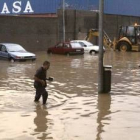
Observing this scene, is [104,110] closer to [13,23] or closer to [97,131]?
[97,131]

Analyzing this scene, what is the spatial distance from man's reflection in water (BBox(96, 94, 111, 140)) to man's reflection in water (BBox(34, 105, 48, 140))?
1.20 meters

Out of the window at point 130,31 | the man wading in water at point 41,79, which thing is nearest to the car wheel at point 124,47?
the window at point 130,31

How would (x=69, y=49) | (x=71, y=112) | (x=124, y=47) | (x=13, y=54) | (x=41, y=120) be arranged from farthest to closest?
(x=124, y=47) → (x=69, y=49) → (x=13, y=54) → (x=71, y=112) → (x=41, y=120)

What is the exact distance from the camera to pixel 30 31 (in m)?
40.8

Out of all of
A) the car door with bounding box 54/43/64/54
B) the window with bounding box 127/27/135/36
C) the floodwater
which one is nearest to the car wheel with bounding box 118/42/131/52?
the window with bounding box 127/27/135/36

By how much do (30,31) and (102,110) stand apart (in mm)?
30909

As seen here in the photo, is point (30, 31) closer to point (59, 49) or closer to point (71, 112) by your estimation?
point (59, 49)

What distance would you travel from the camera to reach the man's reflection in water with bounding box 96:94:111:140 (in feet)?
28.8

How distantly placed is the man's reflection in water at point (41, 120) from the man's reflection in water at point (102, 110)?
3.95ft

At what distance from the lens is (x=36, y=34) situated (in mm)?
41562

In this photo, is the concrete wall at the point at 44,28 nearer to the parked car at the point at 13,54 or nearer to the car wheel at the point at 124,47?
the car wheel at the point at 124,47

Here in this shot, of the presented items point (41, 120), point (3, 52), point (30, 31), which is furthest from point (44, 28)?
point (41, 120)

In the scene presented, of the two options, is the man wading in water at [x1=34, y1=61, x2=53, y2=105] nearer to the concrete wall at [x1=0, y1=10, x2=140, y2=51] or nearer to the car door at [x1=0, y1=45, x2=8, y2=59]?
the car door at [x1=0, y1=45, x2=8, y2=59]

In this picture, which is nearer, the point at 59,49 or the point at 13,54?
the point at 13,54
